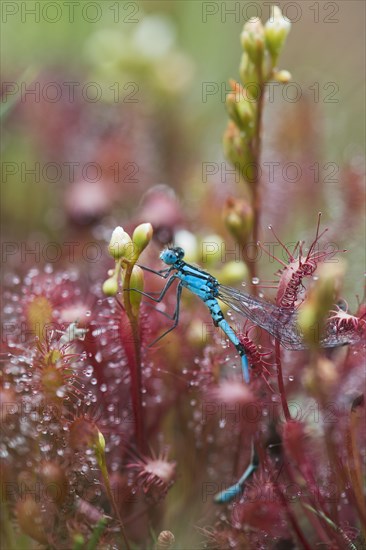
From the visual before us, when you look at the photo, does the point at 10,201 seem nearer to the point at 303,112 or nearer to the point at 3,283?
the point at 3,283

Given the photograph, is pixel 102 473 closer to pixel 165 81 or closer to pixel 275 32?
pixel 275 32

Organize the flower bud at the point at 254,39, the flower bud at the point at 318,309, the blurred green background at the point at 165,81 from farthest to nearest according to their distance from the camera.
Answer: the blurred green background at the point at 165,81 → the flower bud at the point at 254,39 → the flower bud at the point at 318,309

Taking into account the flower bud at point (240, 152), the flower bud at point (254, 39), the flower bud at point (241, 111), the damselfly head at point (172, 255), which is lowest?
the damselfly head at point (172, 255)

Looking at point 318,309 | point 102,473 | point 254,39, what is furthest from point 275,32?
point 102,473

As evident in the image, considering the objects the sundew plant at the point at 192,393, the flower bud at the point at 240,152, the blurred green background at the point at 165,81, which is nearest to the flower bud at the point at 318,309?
the sundew plant at the point at 192,393

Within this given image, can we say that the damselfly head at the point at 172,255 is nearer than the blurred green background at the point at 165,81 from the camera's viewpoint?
Yes

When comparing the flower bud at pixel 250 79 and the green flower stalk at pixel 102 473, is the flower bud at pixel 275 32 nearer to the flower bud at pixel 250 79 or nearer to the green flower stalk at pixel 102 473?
the flower bud at pixel 250 79

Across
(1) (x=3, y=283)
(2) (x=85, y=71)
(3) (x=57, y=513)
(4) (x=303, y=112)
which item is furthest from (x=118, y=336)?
(2) (x=85, y=71)
